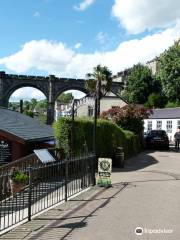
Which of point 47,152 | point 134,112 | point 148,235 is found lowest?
point 148,235

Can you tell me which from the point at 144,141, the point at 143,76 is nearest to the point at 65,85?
the point at 143,76

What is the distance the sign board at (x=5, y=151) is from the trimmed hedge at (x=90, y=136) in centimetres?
205

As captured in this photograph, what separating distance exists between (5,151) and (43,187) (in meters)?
7.17

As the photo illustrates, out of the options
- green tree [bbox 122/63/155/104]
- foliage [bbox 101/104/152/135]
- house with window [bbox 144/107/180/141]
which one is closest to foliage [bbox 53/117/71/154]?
foliage [bbox 101/104/152/135]

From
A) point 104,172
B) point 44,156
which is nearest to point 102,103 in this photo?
point 44,156

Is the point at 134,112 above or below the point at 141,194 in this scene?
above

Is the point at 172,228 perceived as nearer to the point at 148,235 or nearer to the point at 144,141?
the point at 148,235

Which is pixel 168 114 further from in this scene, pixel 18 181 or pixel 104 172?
pixel 18 181

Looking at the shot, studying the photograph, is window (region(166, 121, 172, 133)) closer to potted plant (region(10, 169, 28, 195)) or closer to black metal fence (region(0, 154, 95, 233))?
black metal fence (region(0, 154, 95, 233))

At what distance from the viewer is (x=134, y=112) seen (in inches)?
1334

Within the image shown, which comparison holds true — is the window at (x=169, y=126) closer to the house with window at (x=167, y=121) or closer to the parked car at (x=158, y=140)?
the house with window at (x=167, y=121)

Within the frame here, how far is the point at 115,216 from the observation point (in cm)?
1034

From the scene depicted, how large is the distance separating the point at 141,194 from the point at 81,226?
474 centimetres

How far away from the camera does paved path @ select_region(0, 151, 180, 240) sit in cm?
870
